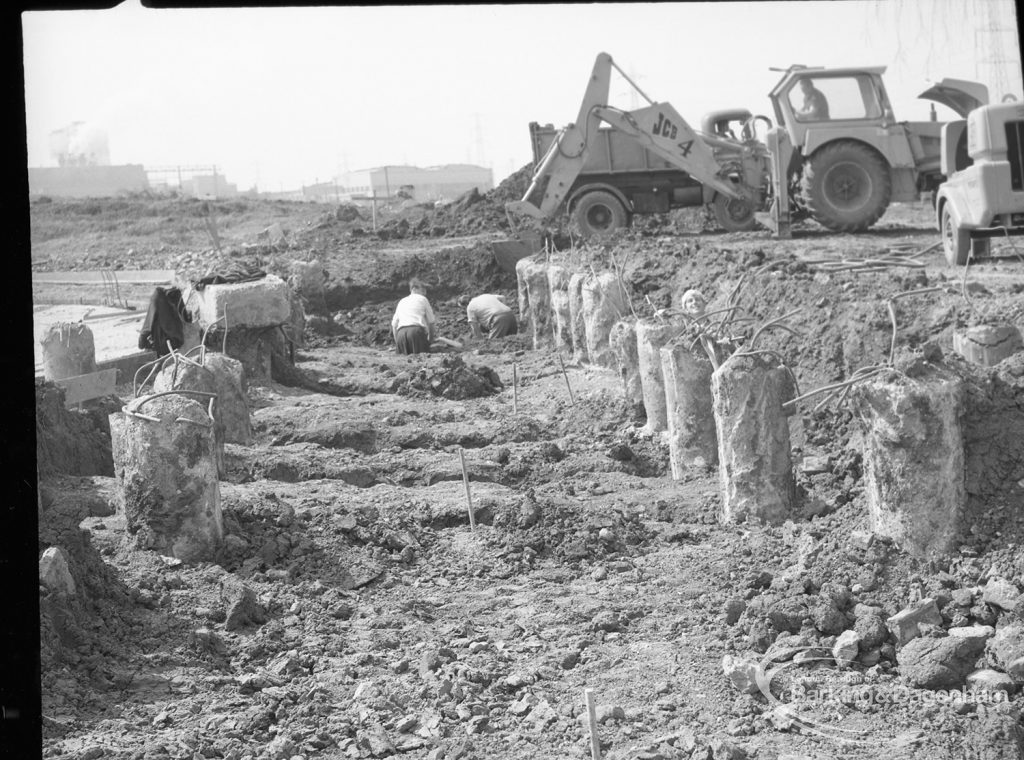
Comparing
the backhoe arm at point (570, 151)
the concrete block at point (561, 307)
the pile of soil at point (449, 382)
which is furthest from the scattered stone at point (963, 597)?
the backhoe arm at point (570, 151)

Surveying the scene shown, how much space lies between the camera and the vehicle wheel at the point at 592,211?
55.0 ft

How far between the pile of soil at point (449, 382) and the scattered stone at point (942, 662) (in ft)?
21.2

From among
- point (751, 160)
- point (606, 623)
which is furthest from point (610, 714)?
point (751, 160)

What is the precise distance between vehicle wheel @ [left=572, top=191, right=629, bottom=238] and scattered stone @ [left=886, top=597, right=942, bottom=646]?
1262cm

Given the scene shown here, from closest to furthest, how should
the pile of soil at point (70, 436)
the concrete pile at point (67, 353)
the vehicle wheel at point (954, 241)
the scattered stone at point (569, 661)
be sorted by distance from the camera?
the scattered stone at point (569, 661)
the pile of soil at point (70, 436)
the concrete pile at point (67, 353)
the vehicle wheel at point (954, 241)

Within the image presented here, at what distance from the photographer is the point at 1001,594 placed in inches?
172

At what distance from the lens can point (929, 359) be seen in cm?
495

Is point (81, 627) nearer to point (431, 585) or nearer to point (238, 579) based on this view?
point (238, 579)

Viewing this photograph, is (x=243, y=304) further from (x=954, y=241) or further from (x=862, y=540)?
(x=862, y=540)

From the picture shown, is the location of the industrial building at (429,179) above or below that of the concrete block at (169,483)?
above

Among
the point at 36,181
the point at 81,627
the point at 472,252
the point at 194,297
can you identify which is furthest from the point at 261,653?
the point at 36,181

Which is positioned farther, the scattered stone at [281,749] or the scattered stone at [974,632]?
the scattered stone at [974,632]

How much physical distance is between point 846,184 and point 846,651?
11.7m

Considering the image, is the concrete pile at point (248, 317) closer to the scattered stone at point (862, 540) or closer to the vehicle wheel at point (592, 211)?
the vehicle wheel at point (592, 211)
